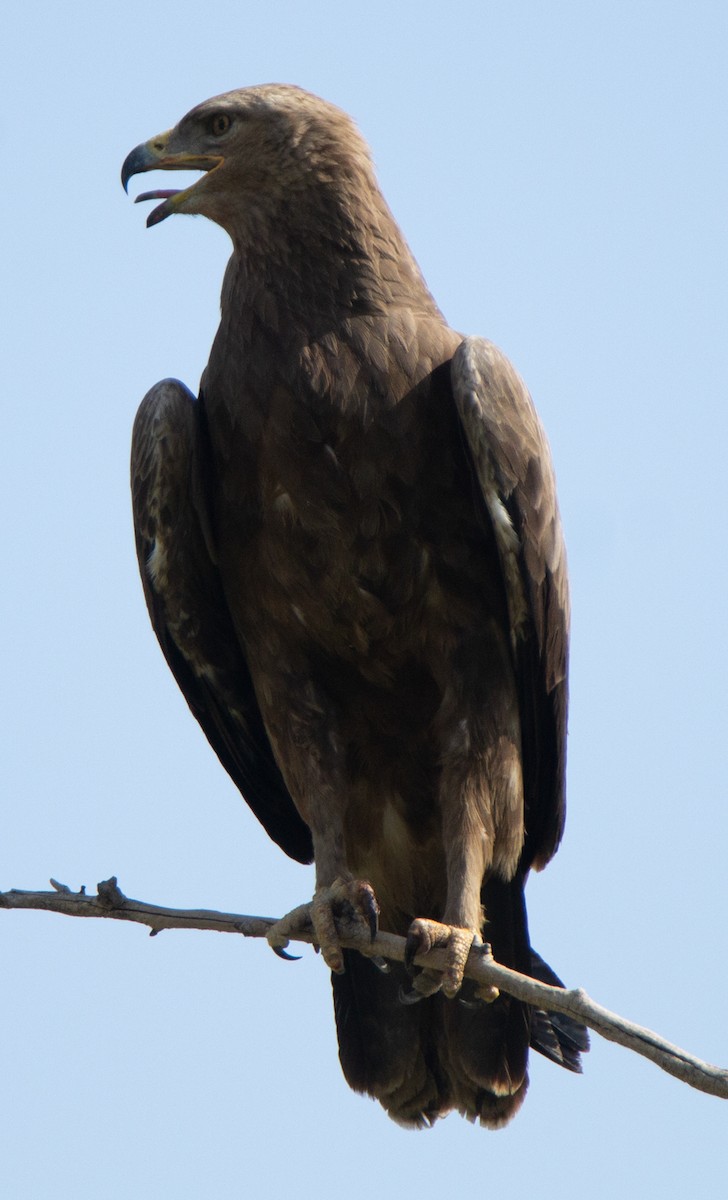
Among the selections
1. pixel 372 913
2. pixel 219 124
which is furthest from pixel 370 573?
pixel 219 124

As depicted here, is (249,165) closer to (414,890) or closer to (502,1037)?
(414,890)

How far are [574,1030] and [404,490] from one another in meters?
2.05

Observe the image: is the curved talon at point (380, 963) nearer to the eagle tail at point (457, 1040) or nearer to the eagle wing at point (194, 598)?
the eagle tail at point (457, 1040)

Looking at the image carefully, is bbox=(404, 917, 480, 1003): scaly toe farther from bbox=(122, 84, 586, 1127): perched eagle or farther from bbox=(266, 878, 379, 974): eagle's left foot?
bbox=(266, 878, 379, 974): eagle's left foot

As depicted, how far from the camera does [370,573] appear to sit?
5.74m

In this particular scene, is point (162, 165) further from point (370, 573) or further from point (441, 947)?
point (441, 947)

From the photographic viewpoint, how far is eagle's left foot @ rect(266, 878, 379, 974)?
5.58 meters

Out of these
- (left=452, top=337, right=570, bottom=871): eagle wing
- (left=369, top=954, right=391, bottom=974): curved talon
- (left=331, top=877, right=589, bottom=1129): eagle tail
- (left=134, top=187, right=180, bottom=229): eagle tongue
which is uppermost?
(left=134, top=187, right=180, bottom=229): eagle tongue

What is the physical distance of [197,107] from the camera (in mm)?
6121

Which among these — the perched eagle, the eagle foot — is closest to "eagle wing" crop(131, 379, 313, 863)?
the perched eagle

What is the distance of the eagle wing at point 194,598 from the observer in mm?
6035

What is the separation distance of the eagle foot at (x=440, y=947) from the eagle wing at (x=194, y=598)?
135cm

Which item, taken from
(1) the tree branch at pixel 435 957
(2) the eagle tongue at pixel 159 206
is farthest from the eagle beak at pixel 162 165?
(1) the tree branch at pixel 435 957

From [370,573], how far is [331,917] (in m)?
1.11
